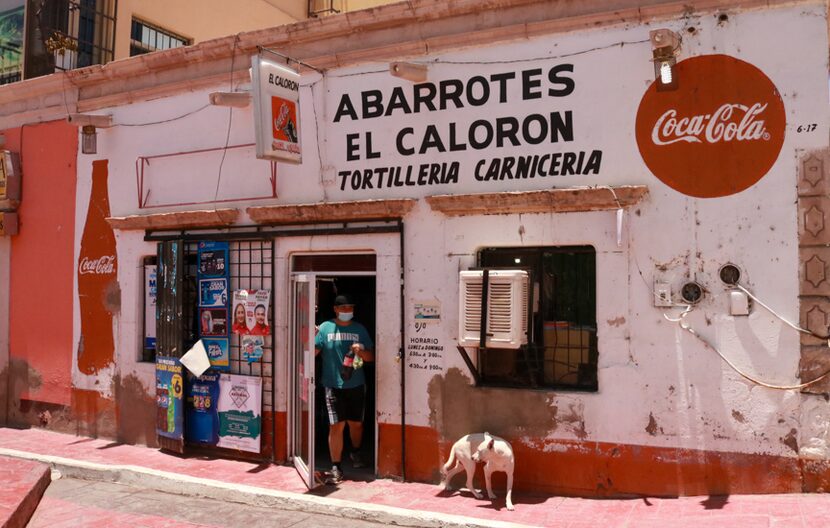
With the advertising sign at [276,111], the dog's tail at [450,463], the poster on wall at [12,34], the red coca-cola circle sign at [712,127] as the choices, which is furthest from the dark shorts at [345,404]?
the poster on wall at [12,34]

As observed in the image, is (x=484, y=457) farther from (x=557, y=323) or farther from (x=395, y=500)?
(x=557, y=323)

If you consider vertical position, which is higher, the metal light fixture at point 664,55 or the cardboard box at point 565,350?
the metal light fixture at point 664,55

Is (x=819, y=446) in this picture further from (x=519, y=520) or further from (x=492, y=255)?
(x=492, y=255)

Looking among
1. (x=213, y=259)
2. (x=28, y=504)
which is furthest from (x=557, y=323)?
(x=28, y=504)

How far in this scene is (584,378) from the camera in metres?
7.30

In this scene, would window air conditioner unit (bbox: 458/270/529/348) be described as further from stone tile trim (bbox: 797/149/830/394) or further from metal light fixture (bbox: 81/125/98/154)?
metal light fixture (bbox: 81/125/98/154)

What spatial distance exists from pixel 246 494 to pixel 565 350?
3.74 metres

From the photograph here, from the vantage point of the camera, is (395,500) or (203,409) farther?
(203,409)

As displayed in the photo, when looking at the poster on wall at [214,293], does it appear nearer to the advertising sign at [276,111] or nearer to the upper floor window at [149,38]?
the advertising sign at [276,111]

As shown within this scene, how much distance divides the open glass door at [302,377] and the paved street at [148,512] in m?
0.78

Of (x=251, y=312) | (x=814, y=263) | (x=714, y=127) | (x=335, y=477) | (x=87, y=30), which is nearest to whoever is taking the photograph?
(x=814, y=263)

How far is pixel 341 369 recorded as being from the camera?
829 cm

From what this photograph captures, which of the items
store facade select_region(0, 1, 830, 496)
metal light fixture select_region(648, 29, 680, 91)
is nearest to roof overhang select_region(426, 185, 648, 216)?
store facade select_region(0, 1, 830, 496)

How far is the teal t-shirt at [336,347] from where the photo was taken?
27.3ft
